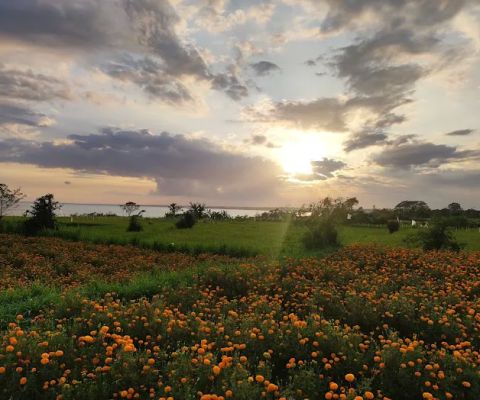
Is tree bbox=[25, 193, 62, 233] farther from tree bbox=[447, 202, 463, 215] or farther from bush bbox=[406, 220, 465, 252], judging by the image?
tree bbox=[447, 202, 463, 215]

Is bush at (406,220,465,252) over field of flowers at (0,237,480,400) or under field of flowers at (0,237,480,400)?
over

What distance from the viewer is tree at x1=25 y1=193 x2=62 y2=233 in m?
29.8

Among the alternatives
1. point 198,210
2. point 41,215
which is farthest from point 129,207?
point 41,215

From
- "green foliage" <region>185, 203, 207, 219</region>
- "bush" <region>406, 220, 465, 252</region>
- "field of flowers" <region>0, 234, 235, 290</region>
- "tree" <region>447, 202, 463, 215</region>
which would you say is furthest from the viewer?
"tree" <region>447, 202, 463, 215</region>

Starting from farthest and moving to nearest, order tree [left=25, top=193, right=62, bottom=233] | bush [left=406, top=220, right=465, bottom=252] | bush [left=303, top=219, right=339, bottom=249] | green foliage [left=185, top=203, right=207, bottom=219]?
1. green foliage [left=185, top=203, right=207, bottom=219]
2. tree [left=25, top=193, right=62, bottom=233]
3. bush [left=303, top=219, right=339, bottom=249]
4. bush [left=406, top=220, right=465, bottom=252]

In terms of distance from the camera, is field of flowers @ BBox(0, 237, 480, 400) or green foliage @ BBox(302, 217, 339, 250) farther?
green foliage @ BBox(302, 217, 339, 250)

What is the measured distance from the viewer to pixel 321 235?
84.5 feet

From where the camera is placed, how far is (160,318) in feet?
25.0

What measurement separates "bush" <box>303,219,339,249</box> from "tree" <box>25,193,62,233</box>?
61.0ft

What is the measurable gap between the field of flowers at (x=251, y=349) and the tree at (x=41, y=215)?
2246 cm

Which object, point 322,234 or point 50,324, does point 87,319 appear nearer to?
point 50,324

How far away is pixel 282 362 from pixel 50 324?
4.37 m

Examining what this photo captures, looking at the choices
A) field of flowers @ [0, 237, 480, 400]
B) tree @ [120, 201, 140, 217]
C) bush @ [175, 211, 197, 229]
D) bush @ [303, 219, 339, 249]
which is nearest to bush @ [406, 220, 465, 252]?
bush @ [303, 219, 339, 249]

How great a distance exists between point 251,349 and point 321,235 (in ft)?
64.8
